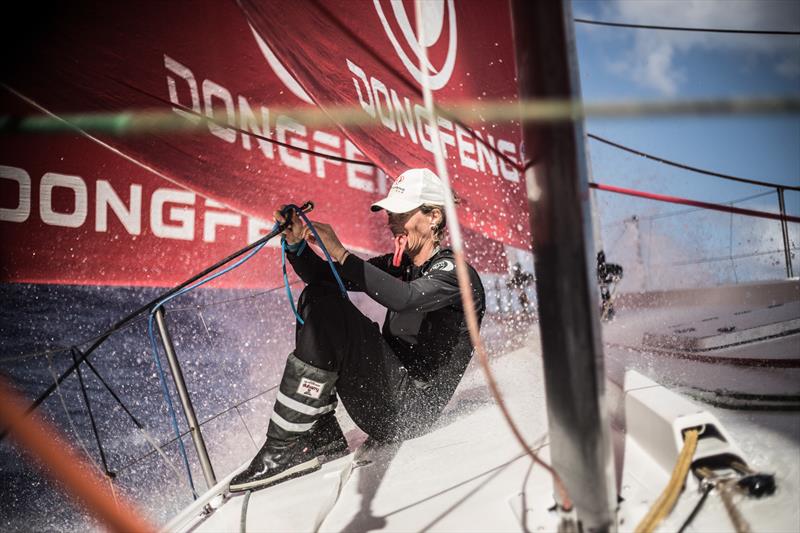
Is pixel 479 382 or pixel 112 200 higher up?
pixel 112 200

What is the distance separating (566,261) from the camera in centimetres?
62

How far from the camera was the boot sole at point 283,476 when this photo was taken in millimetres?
1185

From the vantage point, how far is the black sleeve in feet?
4.02

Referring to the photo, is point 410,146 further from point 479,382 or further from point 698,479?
point 698,479

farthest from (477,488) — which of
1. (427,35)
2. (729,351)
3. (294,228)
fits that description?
(427,35)

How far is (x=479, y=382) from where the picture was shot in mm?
2119

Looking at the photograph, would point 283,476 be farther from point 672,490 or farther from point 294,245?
point 672,490

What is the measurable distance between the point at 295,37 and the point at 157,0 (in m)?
0.48

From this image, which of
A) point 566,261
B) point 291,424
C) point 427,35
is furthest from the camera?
point 427,35

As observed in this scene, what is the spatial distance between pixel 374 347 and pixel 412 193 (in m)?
0.49

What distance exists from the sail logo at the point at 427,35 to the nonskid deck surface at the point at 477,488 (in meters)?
1.75

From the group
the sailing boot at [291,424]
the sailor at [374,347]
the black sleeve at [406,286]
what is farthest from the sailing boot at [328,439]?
the black sleeve at [406,286]

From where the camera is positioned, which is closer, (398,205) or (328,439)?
(328,439)

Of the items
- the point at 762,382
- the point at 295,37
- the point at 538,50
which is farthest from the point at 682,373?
the point at 295,37
